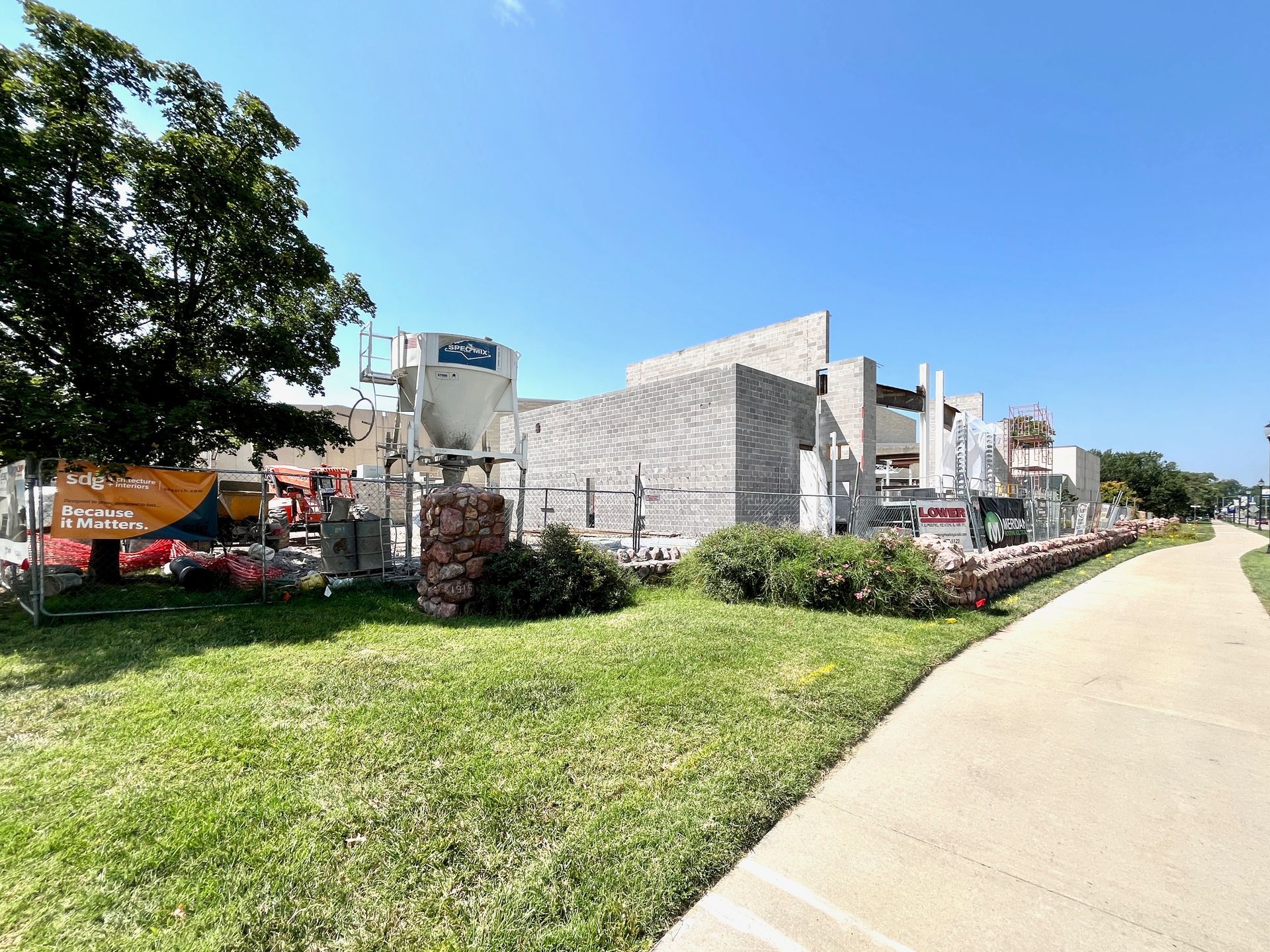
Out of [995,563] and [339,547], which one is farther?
[995,563]

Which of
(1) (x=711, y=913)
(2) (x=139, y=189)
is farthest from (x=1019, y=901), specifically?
(2) (x=139, y=189)

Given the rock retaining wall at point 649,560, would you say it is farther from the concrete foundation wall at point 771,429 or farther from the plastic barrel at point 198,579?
the plastic barrel at point 198,579

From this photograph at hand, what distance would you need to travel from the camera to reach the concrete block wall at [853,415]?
14.9 meters

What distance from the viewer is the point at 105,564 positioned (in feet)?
25.7

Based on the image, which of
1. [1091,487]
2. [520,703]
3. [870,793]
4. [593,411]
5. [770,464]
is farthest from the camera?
[1091,487]

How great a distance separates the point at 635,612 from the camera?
675 centimetres

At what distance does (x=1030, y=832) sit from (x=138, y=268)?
1063cm

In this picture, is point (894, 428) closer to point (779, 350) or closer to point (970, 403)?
point (970, 403)

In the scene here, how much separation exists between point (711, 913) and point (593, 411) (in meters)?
15.0

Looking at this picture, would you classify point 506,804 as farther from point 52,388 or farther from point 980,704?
point 52,388

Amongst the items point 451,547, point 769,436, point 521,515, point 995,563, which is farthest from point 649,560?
point 769,436

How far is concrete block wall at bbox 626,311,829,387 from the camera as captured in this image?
15680 mm

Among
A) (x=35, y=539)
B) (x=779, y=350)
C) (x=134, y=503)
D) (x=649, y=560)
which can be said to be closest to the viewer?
(x=35, y=539)

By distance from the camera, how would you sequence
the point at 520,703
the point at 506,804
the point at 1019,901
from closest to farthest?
the point at 1019,901
the point at 506,804
the point at 520,703
